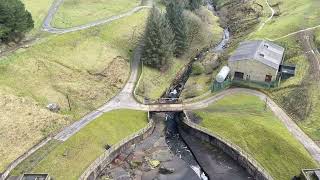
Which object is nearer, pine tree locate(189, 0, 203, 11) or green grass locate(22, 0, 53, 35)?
green grass locate(22, 0, 53, 35)

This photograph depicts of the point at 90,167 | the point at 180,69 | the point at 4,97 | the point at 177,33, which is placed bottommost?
the point at 90,167

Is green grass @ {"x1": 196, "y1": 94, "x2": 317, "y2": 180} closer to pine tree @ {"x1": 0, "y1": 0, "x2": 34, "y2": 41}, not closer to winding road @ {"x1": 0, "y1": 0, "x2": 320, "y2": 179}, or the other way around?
winding road @ {"x1": 0, "y1": 0, "x2": 320, "y2": 179}

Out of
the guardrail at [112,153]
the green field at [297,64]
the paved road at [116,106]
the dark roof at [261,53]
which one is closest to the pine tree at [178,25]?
the paved road at [116,106]

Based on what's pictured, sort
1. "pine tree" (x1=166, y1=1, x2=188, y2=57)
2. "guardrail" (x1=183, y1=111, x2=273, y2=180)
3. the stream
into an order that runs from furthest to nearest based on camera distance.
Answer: "pine tree" (x1=166, y1=1, x2=188, y2=57) < the stream < "guardrail" (x1=183, y1=111, x2=273, y2=180)

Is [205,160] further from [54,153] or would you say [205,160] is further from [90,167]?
[54,153]

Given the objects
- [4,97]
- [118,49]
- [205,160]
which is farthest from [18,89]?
[205,160]

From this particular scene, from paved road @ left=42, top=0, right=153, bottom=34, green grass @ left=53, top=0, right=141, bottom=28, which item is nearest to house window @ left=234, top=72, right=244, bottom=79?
paved road @ left=42, top=0, right=153, bottom=34

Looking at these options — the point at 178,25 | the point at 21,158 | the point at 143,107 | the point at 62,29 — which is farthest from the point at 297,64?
the point at 21,158
